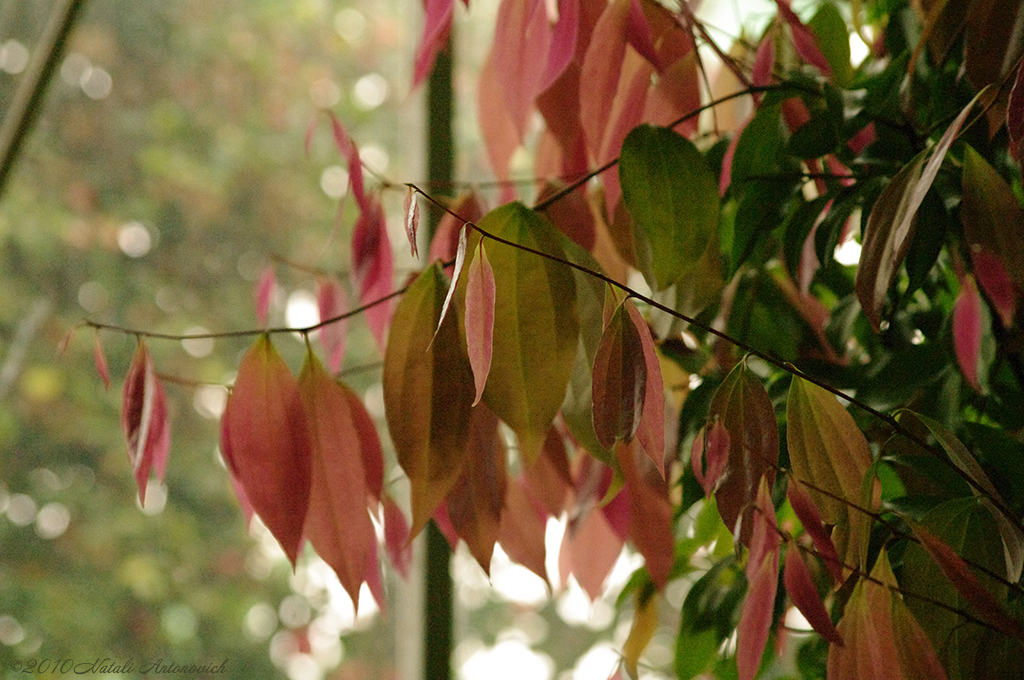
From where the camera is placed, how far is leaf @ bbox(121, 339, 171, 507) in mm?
402

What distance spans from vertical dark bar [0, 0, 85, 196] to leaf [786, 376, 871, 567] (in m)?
0.85

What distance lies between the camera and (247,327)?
1100 mm

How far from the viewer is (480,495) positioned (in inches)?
15.8

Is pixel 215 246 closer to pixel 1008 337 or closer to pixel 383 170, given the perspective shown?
pixel 383 170

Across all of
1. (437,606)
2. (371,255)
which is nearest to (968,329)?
(371,255)

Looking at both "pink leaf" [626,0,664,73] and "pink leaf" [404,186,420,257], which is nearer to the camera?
"pink leaf" [404,186,420,257]

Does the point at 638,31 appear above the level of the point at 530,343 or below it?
above

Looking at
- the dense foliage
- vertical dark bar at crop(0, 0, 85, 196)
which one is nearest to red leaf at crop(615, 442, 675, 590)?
the dense foliage

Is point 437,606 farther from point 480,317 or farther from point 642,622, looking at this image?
point 480,317

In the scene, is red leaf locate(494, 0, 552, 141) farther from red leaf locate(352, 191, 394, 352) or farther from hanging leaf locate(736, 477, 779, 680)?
hanging leaf locate(736, 477, 779, 680)

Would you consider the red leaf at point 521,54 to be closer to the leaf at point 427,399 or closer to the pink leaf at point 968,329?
the leaf at point 427,399

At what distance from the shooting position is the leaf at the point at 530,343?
348 millimetres

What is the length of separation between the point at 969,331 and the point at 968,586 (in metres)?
0.19

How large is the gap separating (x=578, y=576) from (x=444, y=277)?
26 cm
